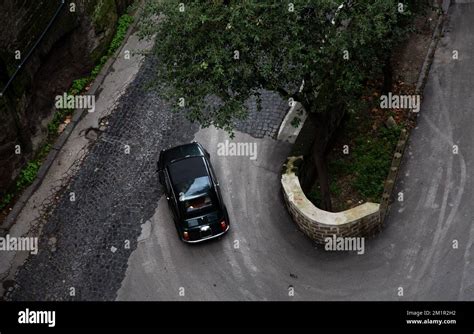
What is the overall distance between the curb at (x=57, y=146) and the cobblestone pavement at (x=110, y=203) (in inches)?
39.1

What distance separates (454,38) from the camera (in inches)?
854

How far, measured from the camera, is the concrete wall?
16.7m

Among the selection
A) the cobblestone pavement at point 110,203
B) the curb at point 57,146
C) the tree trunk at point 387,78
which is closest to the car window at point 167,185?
the cobblestone pavement at point 110,203

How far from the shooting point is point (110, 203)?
61.5ft

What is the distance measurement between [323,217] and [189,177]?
371 centimetres

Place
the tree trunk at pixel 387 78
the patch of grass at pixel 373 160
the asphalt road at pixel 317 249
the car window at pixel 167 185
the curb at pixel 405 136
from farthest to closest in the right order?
1. the tree trunk at pixel 387 78
2. the patch of grass at pixel 373 160
3. the car window at pixel 167 185
4. the curb at pixel 405 136
5. the asphalt road at pixel 317 249

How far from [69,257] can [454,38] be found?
46.1ft

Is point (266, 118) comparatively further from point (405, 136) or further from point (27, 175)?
point (27, 175)

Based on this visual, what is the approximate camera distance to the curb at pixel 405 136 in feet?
57.7

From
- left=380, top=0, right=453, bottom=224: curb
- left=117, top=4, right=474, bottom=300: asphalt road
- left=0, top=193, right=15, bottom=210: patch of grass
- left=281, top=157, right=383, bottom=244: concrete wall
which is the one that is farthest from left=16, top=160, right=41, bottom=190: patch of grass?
left=380, top=0, right=453, bottom=224: curb

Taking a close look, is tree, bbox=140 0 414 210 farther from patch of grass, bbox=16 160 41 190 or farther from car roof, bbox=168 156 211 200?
patch of grass, bbox=16 160 41 190

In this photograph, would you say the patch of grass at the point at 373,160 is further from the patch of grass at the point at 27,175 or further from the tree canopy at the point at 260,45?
the patch of grass at the point at 27,175

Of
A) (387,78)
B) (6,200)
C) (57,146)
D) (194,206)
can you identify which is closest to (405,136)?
(387,78)
